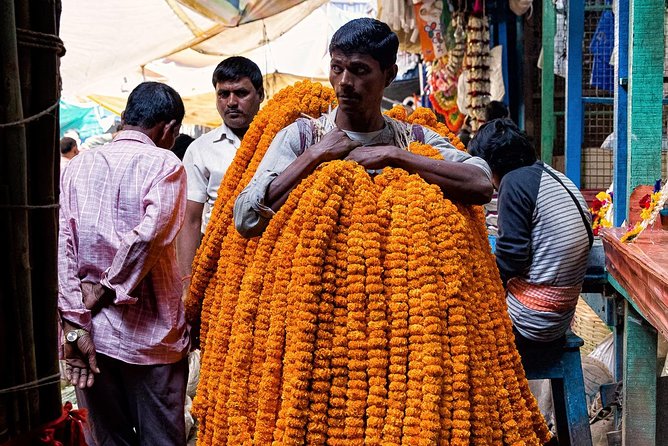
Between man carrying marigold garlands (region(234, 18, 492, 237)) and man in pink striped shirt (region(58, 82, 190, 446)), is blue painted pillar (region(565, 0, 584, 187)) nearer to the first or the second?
man in pink striped shirt (region(58, 82, 190, 446))

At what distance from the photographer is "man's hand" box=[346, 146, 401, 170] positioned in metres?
2.42

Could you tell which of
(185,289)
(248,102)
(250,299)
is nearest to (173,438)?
(185,289)

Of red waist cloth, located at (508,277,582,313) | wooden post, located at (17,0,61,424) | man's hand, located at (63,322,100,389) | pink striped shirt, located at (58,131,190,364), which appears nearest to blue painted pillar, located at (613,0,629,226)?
red waist cloth, located at (508,277,582,313)

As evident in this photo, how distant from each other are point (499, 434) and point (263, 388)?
25.4 inches

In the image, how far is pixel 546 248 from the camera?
387 cm

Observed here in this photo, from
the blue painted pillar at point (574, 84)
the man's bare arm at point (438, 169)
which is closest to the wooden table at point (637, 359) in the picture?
the man's bare arm at point (438, 169)

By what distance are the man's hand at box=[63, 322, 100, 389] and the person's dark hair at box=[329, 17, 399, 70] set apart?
1.57 meters

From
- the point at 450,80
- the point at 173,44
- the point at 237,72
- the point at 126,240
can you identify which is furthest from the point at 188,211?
the point at 173,44

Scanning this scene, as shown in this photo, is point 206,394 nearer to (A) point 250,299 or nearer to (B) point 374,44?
(A) point 250,299

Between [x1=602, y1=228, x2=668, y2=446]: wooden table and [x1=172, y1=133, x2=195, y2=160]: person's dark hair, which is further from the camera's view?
[x1=172, y1=133, x2=195, y2=160]: person's dark hair

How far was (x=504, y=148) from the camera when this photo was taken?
13.4 feet

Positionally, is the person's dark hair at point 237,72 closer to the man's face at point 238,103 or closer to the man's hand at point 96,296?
the man's face at point 238,103

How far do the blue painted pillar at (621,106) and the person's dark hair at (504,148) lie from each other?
100cm

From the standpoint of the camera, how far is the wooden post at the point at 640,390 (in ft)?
13.0
